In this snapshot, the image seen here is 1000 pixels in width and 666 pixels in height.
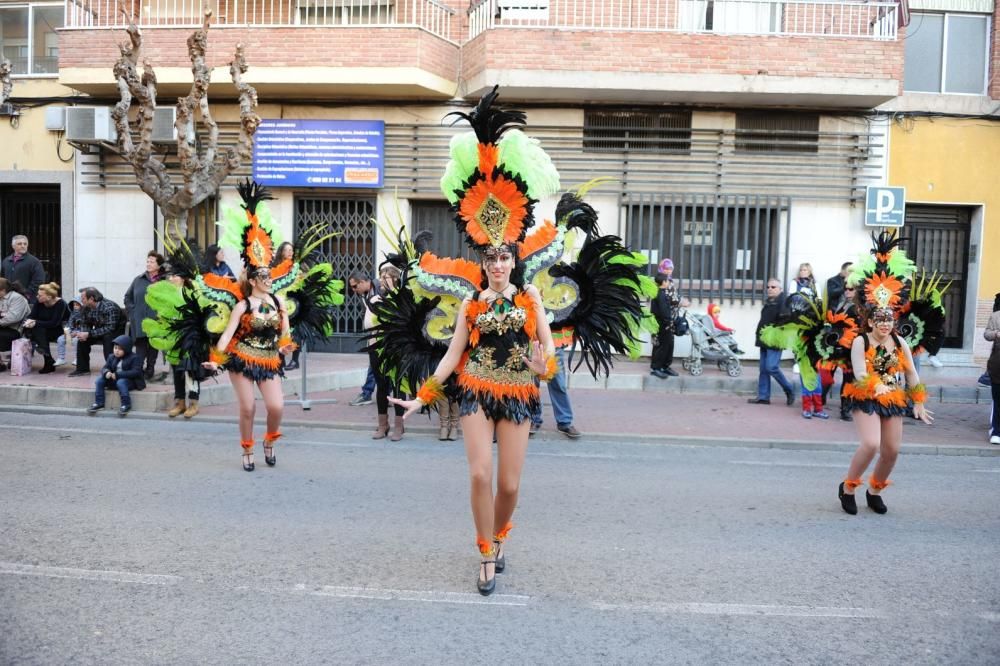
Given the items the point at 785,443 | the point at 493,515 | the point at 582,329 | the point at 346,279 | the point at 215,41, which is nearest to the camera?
the point at 493,515

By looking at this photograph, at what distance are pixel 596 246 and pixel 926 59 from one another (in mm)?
14186

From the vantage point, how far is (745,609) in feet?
16.2

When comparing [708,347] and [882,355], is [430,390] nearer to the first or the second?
[882,355]

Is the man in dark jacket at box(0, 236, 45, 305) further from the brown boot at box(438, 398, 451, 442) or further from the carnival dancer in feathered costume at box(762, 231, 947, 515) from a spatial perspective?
the carnival dancer in feathered costume at box(762, 231, 947, 515)

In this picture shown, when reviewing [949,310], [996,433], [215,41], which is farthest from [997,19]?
[215,41]

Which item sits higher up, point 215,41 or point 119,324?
point 215,41

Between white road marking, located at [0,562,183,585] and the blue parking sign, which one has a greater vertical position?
the blue parking sign

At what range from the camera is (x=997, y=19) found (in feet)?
55.6

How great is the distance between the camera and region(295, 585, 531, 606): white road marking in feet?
16.4

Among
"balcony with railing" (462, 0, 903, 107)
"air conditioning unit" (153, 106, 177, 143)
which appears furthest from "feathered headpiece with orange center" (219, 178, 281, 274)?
"air conditioning unit" (153, 106, 177, 143)

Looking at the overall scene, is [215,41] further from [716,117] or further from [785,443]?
[785,443]

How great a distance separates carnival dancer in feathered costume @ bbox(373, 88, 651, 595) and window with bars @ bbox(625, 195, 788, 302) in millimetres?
11097

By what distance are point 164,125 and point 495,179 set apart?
13328 mm

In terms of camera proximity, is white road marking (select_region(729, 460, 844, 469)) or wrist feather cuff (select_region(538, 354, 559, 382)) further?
white road marking (select_region(729, 460, 844, 469))
